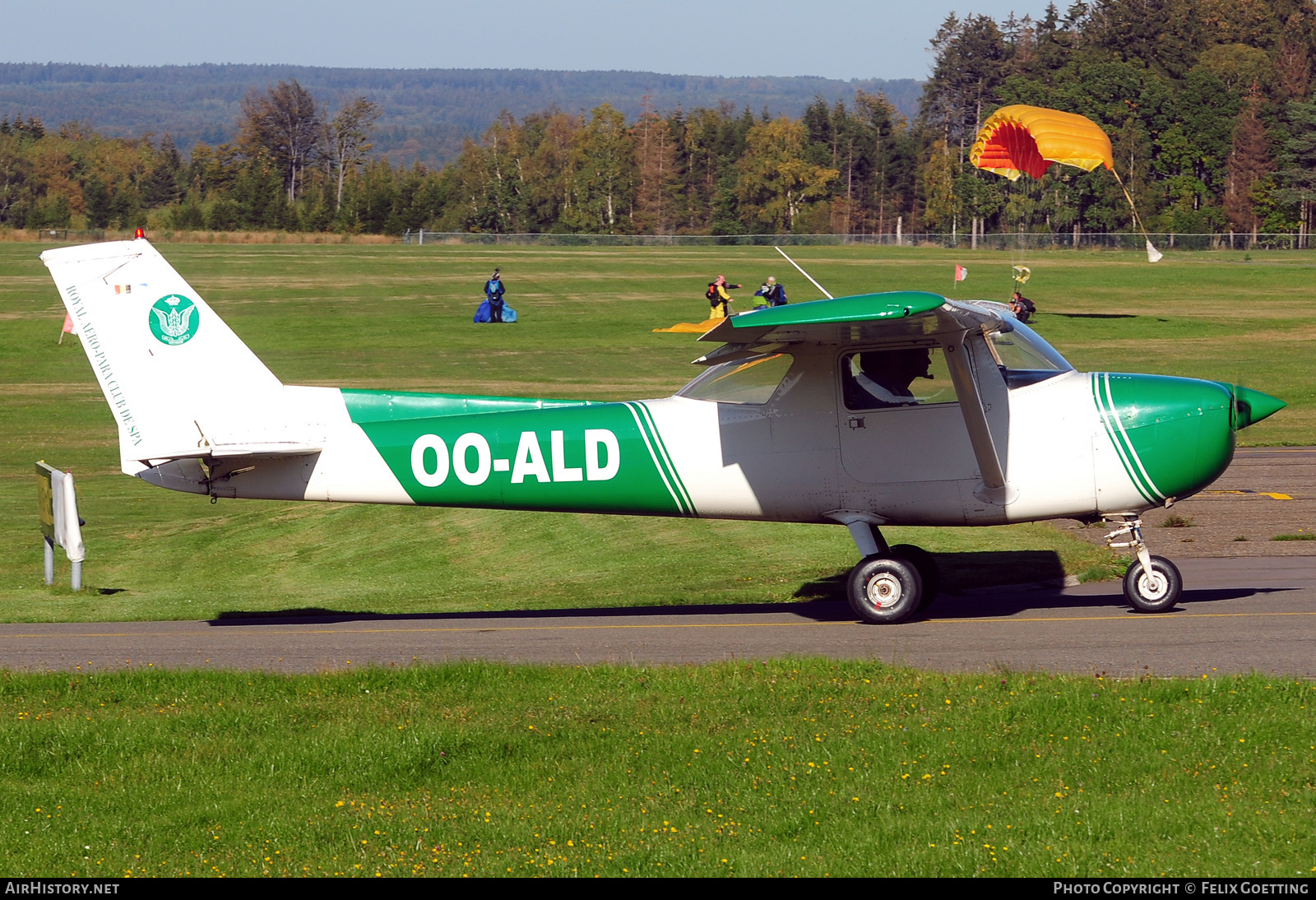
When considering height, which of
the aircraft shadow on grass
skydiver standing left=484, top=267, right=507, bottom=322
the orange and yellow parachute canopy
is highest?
the orange and yellow parachute canopy

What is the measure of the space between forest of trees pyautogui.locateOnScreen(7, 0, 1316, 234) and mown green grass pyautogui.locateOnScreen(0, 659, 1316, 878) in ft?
304

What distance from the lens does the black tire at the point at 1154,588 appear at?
11.0 m

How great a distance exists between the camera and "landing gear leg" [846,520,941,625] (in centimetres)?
1116

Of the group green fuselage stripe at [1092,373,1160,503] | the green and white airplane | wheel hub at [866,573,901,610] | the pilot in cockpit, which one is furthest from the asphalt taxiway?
the pilot in cockpit

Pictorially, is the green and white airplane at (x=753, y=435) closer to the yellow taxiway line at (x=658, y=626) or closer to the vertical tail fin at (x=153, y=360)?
the vertical tail fin at (x=153, y=360)

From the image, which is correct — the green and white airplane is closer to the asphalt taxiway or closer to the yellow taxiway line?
the yellow taxiway line

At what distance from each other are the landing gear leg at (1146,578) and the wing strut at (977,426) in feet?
3.07

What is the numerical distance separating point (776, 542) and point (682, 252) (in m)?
72.9

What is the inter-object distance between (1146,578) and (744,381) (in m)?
3.57

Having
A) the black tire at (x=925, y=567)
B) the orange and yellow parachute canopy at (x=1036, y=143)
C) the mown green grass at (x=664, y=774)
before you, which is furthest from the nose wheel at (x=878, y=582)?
the orange and yellow parachute canopy at (x=1036, y=143)

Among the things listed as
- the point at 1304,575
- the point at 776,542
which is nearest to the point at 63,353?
the point at 776,542

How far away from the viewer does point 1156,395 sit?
10891 mm

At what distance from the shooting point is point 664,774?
722 cm
